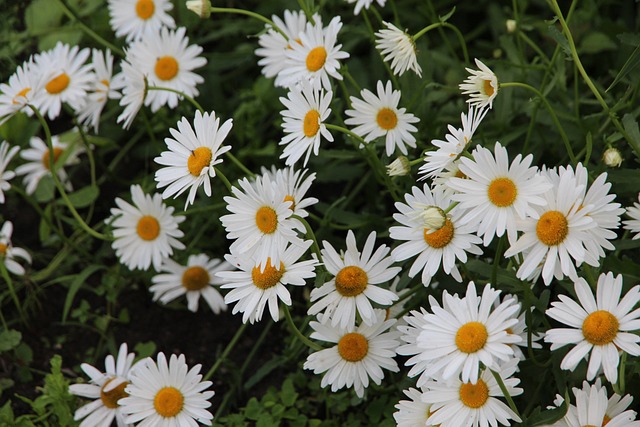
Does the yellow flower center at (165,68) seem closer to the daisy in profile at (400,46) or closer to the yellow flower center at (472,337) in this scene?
the daisy in profile at (400,46)

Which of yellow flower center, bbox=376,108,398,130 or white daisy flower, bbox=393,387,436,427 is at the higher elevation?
yellow flower center, bbox=376,108,398,130

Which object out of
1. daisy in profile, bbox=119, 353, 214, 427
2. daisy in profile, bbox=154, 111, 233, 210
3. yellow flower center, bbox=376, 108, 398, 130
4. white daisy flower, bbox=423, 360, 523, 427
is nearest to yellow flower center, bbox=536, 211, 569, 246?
white daisy flower, bbox=423, 360, 523, 427

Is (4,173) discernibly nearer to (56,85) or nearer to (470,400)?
(56,85)

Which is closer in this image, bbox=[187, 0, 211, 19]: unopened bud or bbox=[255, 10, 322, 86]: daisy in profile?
bbox=[187, 0, 211, 19]: unopened bud

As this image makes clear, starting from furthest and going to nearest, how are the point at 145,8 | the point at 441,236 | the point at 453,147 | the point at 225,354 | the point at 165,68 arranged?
the point at 145,8 → the point at 165,68 → the point at 225,354 → the point at 441,236 → the point at 453,147

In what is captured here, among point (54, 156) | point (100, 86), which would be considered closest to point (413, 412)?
point (100, 86)

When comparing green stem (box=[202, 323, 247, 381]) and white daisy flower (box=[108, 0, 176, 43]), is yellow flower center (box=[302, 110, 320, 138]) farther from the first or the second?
white daisy flower (box=[108, 0, 176, 43])

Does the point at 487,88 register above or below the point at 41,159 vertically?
below
